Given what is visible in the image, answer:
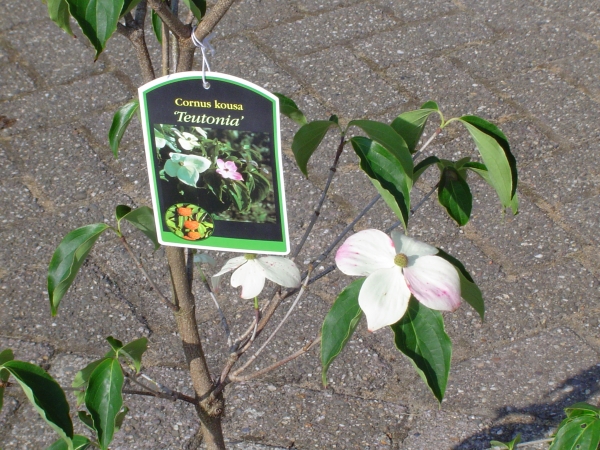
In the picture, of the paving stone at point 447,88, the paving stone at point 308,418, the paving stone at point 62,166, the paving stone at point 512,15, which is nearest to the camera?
the paving stone at point 308,418

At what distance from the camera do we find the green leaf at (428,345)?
0.73 meters

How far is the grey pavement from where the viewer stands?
5.28 ft

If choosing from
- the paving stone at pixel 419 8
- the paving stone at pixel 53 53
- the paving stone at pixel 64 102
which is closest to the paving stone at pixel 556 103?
the paving stone at pixel 419 8

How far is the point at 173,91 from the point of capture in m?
0.78

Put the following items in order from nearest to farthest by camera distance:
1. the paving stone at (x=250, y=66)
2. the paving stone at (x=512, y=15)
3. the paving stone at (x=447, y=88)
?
the paving stone at (x=447, y=88) < the paving stone at (x=250, y=66) < the paving stone at (x=512, y=15)

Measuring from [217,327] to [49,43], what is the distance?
1669mm

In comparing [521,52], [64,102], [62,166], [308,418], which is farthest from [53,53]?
[308,418]

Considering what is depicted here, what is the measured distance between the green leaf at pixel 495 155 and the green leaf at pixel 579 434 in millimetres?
350

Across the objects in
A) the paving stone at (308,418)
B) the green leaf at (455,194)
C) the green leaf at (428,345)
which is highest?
the green leaf at (455,194)

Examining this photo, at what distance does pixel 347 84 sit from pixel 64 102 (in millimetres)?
1011

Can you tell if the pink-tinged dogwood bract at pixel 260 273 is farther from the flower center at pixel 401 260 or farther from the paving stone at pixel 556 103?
the paving stone at pixel 556 103

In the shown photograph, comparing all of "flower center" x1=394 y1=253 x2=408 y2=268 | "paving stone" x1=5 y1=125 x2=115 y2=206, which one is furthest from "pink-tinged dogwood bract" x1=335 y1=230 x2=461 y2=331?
"paving stone" x1=5 y1=125 x2=115 y2=206

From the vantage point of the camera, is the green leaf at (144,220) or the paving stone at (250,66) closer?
the green leaf at (144,220)

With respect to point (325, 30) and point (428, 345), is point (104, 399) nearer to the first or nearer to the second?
point (428, 345)
